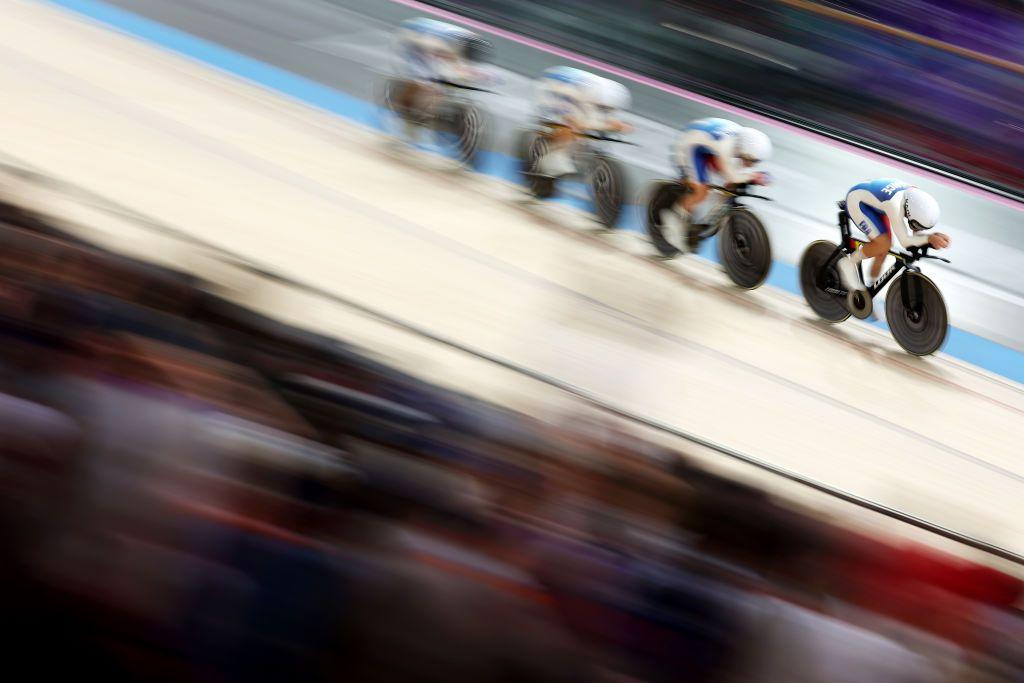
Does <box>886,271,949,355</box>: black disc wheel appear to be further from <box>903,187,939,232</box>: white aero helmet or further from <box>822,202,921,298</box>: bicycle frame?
<box>903,187,939,232</box>: white aero helmet

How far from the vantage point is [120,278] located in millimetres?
1407

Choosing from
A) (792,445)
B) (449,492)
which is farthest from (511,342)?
(449,492)

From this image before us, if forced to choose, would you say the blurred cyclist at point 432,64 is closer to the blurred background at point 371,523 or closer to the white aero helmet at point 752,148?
the white aero helmet at point 752,148

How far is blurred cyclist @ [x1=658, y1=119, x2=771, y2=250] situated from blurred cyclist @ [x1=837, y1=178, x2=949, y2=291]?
0.45 m

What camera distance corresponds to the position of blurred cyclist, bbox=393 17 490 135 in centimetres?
632

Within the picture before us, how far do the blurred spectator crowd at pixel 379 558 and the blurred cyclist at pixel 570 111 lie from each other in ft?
15.5

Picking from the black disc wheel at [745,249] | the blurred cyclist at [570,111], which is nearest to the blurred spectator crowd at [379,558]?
the black disc wheel at [745,249]

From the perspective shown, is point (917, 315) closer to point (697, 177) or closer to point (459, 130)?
point (697, 177)

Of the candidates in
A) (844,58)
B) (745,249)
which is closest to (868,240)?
(745,249)

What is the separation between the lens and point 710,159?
5375mm

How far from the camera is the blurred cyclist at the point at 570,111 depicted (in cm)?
577

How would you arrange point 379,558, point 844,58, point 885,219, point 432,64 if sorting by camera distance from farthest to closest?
point 844,58 → point 432,64 → point 885,219 → point 379,558

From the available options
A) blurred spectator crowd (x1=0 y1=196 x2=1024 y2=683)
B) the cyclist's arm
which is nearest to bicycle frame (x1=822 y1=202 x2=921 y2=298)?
the cyclist's arm

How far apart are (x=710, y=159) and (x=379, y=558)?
15.0 feet
